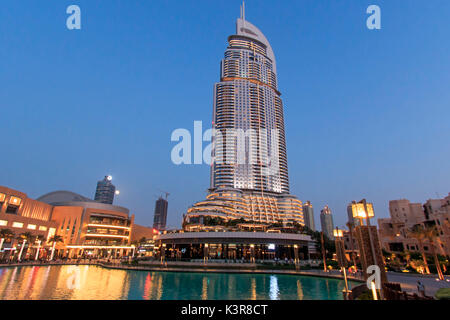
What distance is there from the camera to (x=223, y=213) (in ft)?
360

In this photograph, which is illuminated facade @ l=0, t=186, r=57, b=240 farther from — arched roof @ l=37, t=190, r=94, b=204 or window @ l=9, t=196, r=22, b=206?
arched roof @ l=37, t=190, r=94, b=204

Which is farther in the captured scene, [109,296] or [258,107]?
[258,107]

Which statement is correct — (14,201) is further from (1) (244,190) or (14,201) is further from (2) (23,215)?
(1) (244,190)

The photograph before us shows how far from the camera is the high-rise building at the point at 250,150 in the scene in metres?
148

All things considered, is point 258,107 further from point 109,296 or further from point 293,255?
point 109,296

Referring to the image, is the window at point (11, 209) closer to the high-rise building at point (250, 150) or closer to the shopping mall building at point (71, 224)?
the shopping mall building at point (71, 224)

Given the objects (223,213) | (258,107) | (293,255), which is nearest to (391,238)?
(293,255)

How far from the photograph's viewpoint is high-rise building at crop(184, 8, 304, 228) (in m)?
148

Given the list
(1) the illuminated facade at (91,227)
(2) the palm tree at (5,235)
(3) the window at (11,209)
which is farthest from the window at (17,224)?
(1) the illuminated facade at (91,227)

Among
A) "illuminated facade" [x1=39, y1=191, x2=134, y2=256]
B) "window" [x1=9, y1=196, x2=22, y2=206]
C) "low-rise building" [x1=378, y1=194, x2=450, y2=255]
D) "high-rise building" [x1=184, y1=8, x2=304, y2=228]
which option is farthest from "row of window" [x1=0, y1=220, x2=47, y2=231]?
"low-rise building" [x1=378, y1=194, x2=450, y2=255]
